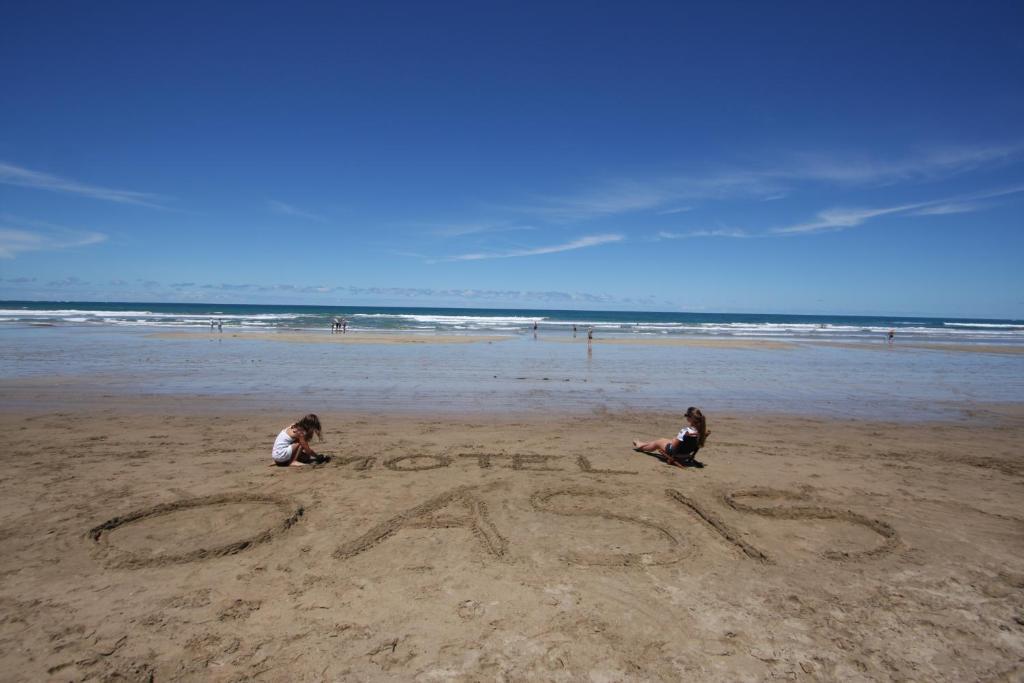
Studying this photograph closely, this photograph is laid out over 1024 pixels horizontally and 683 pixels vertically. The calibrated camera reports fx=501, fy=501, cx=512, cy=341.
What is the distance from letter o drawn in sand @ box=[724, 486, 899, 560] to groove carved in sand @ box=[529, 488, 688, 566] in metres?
1.28

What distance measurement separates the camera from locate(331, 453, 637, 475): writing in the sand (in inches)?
281

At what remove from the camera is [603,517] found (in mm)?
5641

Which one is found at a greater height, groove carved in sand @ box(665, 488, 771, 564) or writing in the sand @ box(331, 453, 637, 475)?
writing in the sand @ box(331, 453, 637, 475)

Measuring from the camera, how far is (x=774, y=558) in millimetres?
4773

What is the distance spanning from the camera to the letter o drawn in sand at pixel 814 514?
4926mm

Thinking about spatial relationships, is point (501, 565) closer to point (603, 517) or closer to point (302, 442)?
point (603, 517)

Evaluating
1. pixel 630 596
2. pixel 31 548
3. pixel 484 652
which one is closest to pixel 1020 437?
pixel 630 596

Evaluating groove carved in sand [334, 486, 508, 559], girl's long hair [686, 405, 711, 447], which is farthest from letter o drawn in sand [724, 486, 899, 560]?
groove carved in sand [334, 486, 508, 559]

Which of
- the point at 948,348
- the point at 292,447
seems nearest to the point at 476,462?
the point at 292,447

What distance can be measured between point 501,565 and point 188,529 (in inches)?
129

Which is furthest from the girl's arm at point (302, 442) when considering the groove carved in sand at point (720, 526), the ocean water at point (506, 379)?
the groove carved in sand at point (720, 526)

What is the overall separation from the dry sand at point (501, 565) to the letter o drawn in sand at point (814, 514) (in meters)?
0.04

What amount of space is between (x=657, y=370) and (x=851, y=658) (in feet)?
53.0

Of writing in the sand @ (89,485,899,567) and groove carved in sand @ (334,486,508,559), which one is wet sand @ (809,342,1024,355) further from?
groove carved in sand @ (334,486,508,559)
